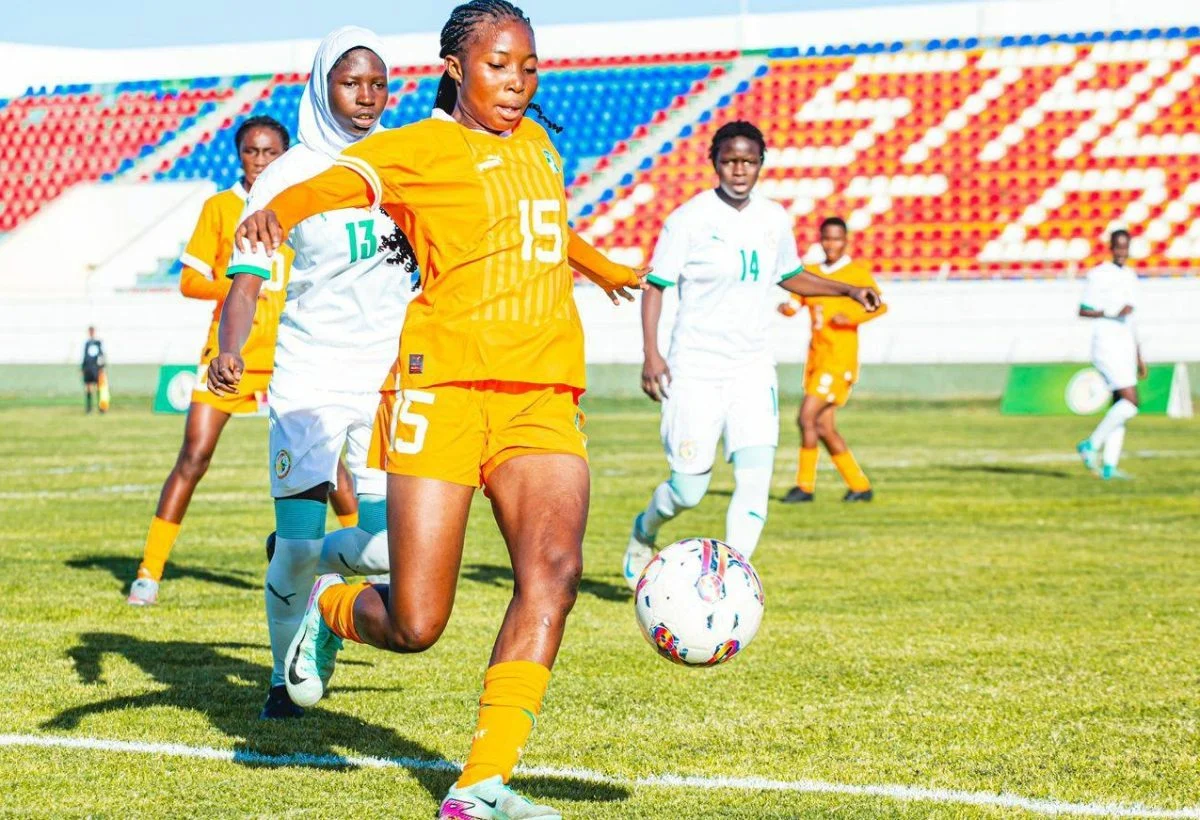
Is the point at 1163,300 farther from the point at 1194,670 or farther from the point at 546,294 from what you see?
the point at 546,294

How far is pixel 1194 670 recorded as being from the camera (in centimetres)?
665

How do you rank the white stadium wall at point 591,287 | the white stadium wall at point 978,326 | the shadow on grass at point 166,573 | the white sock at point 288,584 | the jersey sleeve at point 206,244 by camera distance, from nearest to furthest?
the white sock at point 288,584 → the jersey sleeve at point 206,244 → the shadow on grass at point 166,573 → the white stadium wall at point 978,326 → the white stadium wall at point 591,287

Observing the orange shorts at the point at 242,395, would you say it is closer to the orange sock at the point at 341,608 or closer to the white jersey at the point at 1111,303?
the orange sock at the point at 341,608

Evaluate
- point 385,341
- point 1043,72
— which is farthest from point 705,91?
point 385,341

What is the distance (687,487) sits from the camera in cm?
848

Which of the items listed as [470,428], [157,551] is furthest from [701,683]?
[157,551]

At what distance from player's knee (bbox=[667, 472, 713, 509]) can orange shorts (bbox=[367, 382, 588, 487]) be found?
13.3ft

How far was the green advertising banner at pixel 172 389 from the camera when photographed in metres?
28.3

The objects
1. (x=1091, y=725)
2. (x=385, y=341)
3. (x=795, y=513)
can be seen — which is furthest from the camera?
(x=795, y=513)

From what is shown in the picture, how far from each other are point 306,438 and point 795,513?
8.08m

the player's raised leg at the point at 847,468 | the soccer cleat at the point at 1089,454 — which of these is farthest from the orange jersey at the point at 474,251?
the soccer cleat at the point at 1089,454

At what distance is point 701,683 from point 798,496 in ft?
27.3

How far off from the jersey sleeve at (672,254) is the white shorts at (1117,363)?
30.0 ft

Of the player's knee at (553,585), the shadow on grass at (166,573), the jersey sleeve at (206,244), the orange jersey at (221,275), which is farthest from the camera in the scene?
the shadow on grass at (166,573)
